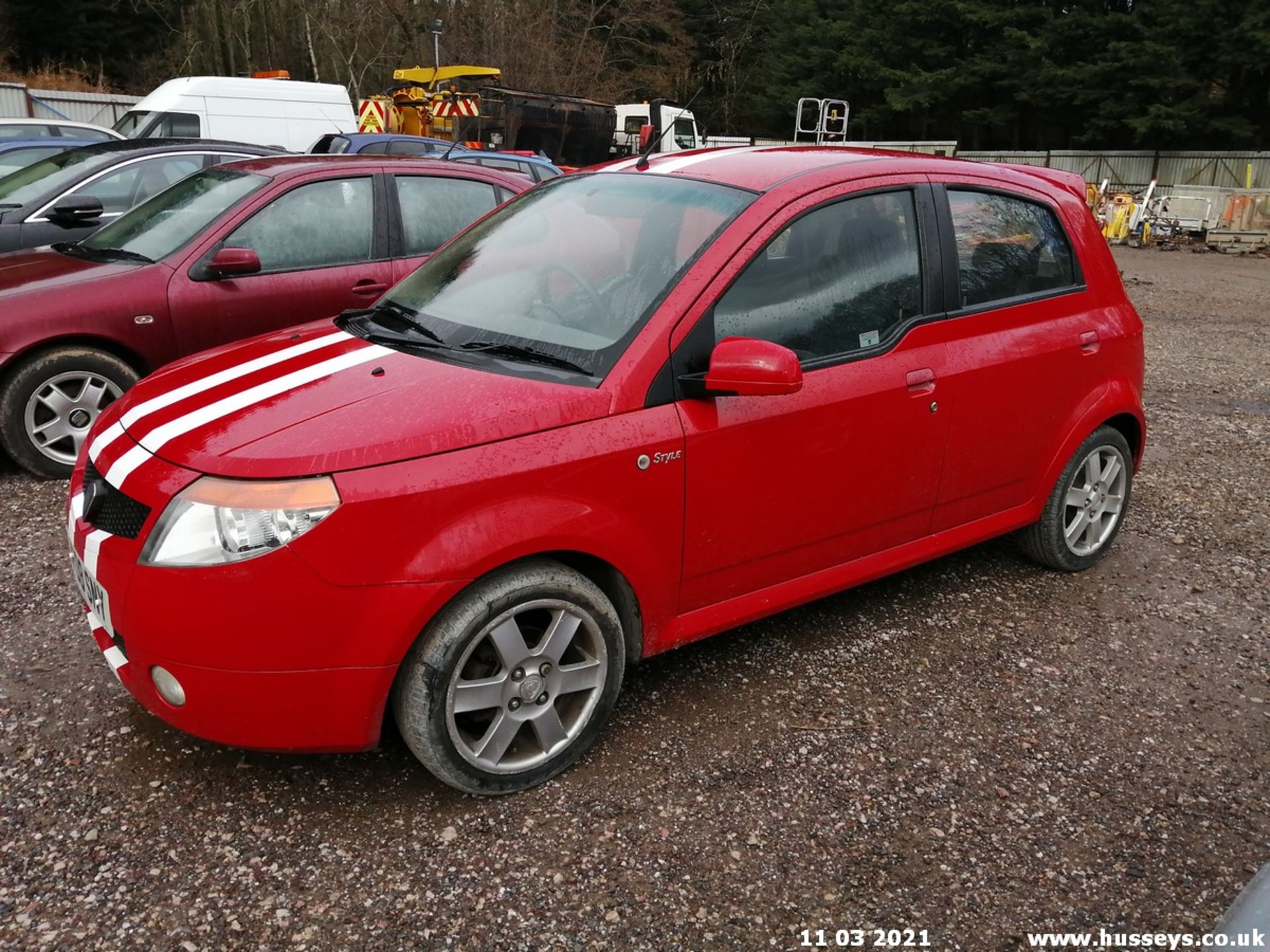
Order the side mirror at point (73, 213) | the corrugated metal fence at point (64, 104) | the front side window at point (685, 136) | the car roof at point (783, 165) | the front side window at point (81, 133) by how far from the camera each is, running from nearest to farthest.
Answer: the car roof at point (783, 165)
the side mirror at point (73, 213)
the front side window at point (81, 133)
the corrugated metal fence at point (64, 104)
the front side window at point (685, 136)

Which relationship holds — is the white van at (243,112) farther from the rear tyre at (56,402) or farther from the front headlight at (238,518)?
the front headlight at (238,518)

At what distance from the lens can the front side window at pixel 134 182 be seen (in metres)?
7.98

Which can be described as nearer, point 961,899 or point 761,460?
point 961,899

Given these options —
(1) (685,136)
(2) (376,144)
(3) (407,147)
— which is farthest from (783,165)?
(1) (685,136)

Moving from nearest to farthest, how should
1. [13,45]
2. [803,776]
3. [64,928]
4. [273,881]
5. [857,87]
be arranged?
[64,928] → [273,881] → [803,776] → [13,45] → [857,87]

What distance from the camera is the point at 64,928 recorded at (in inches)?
94.8

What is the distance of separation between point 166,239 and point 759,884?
4871 mm

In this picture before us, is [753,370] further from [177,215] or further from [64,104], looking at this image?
[64,104]

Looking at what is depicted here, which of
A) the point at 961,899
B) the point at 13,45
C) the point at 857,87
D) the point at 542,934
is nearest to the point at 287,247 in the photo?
the point at 542,934

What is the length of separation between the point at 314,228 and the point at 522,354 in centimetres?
337

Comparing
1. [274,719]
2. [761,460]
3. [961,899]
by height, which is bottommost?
[961,899]

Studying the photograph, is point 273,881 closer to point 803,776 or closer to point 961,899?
→ point 803,776

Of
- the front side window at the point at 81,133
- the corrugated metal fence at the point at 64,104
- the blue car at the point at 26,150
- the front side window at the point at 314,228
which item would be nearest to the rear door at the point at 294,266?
the front side window at the point at 314,228

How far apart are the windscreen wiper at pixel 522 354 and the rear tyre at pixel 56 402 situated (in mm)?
3163
